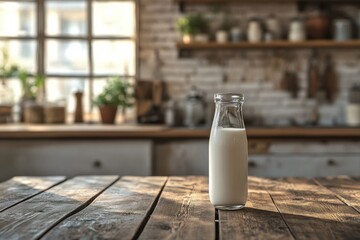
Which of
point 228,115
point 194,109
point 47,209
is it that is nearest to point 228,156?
point 228,115

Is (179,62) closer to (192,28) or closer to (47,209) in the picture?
(192,28)

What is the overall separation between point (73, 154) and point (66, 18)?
1.35 meters

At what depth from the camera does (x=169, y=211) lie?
135 centimetres

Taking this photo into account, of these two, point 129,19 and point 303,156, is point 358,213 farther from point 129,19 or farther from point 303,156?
point 129,19

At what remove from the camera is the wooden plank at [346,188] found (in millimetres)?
1493

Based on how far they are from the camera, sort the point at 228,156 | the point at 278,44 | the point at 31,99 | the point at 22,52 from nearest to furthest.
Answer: the point at 228,156
the point at 278,44
the point at 31,99
the point at 22,52

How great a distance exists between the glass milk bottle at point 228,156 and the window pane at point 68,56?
9.92 feet

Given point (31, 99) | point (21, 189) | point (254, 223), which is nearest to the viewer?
point (254, 223)

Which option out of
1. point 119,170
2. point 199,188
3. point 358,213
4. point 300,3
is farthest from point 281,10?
point 358,213

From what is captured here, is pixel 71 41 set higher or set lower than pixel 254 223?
higher

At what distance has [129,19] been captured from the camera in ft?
13.9

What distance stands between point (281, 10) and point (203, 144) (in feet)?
4.47

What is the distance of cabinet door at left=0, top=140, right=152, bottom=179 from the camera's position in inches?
133

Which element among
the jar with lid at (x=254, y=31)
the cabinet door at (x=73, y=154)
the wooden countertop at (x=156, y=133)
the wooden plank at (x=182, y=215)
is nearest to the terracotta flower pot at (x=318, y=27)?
the jar with lid at (x=254, y=31)
